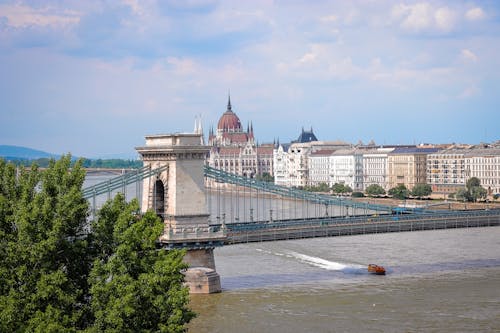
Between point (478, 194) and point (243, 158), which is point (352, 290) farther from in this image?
point (243, 158)

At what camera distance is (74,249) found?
21.8 metres

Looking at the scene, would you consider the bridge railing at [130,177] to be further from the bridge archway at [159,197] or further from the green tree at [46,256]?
the green tree at [46,256]

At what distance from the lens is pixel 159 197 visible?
37719mm

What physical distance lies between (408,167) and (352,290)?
80983mm

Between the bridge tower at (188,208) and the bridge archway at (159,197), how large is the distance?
523mm

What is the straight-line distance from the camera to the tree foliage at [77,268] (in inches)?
818

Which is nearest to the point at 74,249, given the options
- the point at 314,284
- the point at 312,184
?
the point at 314,284

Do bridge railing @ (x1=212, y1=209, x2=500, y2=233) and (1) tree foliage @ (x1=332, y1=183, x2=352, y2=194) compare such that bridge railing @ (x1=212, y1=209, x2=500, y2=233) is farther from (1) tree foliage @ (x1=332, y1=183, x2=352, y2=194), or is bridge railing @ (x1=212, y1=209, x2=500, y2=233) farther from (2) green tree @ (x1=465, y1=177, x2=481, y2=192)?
(1) tree foliage @ (x1=332, y1=183, x2=352, y2=194)

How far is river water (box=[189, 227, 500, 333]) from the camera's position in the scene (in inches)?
1258

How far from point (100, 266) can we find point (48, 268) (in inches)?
40.8

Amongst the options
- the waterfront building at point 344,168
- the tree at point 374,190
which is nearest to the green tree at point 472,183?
the tree at point 374,190

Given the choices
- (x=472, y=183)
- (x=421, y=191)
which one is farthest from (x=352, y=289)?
(x=421, y=191)

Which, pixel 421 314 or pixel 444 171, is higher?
pixel 444 171

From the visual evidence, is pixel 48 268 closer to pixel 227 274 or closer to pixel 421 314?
pixel 421 314
